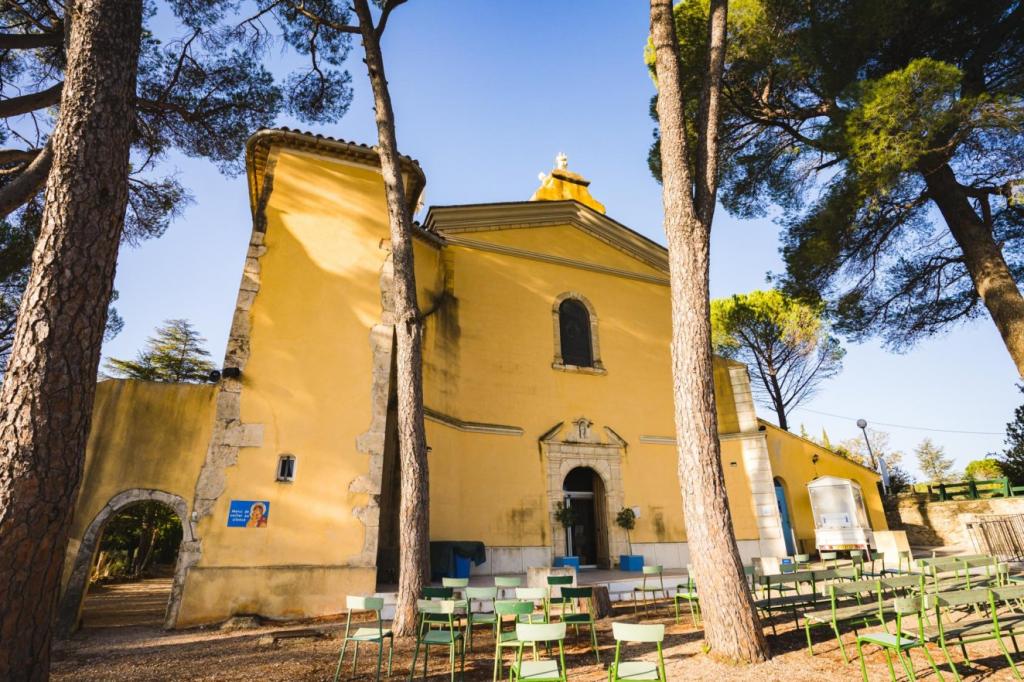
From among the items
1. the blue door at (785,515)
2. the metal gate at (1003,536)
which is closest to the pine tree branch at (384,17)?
the blue door at (785,515)

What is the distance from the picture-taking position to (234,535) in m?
7.20

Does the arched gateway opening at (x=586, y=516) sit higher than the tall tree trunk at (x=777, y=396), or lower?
lower

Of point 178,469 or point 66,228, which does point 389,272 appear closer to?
point 178,469

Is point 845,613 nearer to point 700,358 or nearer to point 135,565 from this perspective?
point 700,358

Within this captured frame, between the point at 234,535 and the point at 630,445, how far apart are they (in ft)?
26.8

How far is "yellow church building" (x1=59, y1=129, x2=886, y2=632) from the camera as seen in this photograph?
7.23 metres

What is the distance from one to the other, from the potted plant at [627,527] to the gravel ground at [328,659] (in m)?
4.28

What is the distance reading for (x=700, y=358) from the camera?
5.39m

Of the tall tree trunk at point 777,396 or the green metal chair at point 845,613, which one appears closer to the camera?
the green metal chair at point 845,613

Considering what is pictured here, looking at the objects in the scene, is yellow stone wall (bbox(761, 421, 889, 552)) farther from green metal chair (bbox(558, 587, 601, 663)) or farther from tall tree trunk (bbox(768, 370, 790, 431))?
green metal chair (bbox(558, 587, 601, 663))

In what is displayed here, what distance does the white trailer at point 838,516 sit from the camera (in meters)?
11.7

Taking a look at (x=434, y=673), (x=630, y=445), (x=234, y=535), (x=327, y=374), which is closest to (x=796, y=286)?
(x=630, y=445)

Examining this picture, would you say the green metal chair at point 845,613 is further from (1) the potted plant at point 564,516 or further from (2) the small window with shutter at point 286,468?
(2) the small window with shutter at point 286,468

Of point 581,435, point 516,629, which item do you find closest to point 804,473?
point 581,435
